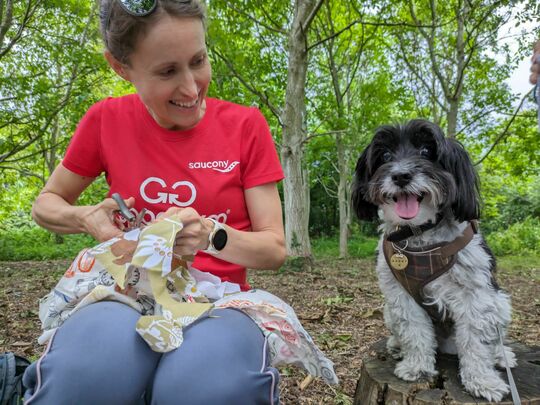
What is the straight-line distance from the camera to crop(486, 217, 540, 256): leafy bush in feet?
53.9

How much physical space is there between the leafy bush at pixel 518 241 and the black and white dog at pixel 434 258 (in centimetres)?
1525

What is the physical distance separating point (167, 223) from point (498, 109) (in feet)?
42.0

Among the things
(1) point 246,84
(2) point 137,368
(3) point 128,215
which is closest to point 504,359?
(2) point 137,368

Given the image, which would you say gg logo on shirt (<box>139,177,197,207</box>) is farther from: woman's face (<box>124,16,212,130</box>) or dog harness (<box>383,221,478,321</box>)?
dog harness (<box>383,221,478,321</box>)

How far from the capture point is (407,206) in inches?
90.2

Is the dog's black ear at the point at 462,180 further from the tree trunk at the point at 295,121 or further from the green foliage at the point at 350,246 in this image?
the green foliage at the point at 350,246

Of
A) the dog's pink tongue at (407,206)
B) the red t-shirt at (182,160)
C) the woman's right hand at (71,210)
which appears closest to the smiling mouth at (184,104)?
the red t-shirt at (182,160)

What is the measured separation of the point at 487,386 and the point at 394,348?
0.65m

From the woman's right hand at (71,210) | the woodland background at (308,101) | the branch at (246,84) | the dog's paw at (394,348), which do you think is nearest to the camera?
the woman's right hand at (71,210)

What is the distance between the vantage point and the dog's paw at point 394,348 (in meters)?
2.57

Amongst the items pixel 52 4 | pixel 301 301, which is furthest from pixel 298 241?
pixel 52 4

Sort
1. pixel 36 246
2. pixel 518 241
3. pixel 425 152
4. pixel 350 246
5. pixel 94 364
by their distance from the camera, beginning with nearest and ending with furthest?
pixel 94 364, pixel 425 152, pixel 36 246, pixel 518 241, pixel 350 246

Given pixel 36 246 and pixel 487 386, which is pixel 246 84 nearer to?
pixel 487 386

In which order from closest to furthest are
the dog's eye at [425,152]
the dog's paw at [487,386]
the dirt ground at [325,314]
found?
the dog's paw at [487,386] → the dog's eye at [425,152] → the dirt ground at [325,314]
